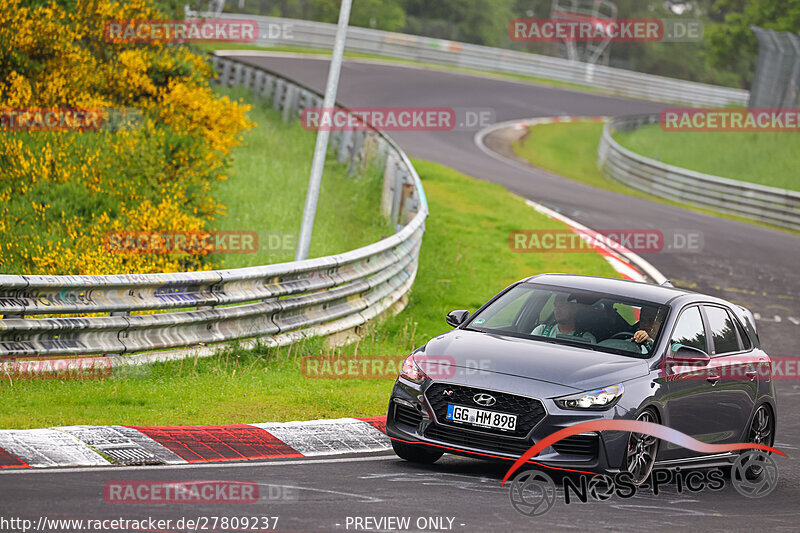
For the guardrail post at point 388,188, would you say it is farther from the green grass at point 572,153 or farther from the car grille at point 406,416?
the green grass at point 572,153

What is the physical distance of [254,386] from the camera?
35.3ft

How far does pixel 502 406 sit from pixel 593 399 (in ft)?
2.06

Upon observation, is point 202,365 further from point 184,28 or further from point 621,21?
point 621,21

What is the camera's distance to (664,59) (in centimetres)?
9325

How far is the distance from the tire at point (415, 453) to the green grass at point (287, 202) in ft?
29.5

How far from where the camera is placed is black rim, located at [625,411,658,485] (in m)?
8.02

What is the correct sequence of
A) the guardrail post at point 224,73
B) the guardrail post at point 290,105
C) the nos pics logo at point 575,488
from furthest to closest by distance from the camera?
the guardrail post at point 224,73, the guardrail post at point 290,105, the nos pics logo at point 575,488

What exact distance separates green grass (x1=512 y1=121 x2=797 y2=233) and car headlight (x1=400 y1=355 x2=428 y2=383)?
74.6 feet

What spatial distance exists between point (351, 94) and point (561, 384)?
3437 centimetres

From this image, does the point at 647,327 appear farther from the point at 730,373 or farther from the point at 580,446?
the point at 580,446

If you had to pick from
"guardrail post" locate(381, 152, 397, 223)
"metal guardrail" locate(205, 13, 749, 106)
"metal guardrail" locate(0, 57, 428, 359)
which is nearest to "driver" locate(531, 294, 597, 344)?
"metal guardrail" locate(0, 57, 428, 359)

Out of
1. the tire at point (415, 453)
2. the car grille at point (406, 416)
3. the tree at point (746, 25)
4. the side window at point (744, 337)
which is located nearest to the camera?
the car grille at point (406, 416)

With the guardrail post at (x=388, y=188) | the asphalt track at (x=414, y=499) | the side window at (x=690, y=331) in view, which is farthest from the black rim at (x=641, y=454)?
the guardrail post at (x=388, y=188)

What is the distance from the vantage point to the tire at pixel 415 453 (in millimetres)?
8484
